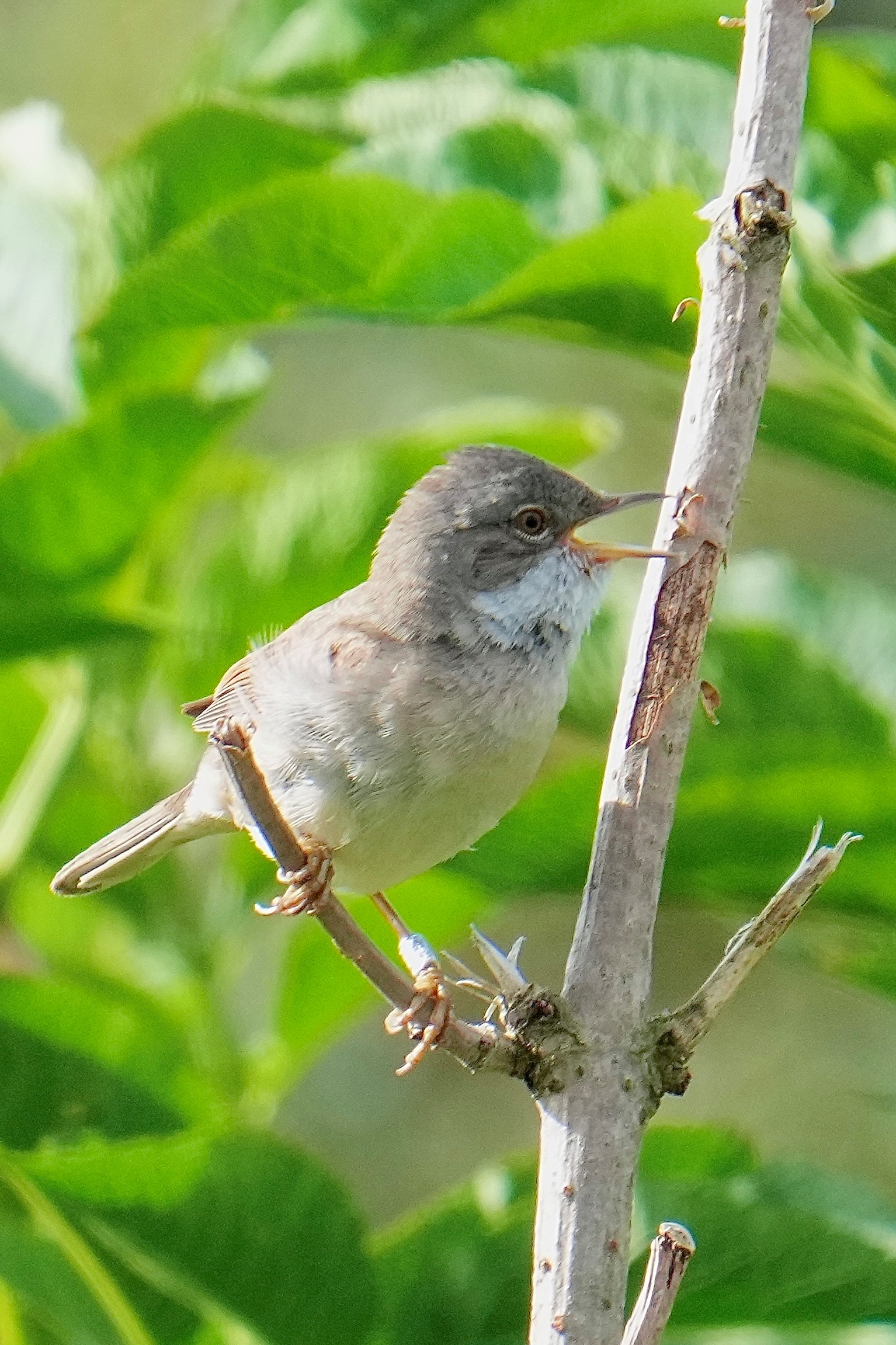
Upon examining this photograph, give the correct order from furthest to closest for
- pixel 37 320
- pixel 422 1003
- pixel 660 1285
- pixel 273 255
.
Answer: pixel 37 320 → pixel 273 255 → pixel 422 1003 → pixel 660 1285

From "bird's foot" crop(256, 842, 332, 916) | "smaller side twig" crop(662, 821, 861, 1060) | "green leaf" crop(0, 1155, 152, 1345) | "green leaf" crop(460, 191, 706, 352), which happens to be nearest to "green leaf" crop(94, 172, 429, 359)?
"green leaf" crop(460, 191, 706, 352)

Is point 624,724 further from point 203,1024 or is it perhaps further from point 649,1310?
point 203,1024

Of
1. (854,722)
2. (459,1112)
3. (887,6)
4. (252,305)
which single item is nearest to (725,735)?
(854,722)

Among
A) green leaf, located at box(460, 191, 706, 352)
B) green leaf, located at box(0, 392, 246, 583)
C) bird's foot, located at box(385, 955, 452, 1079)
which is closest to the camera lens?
bird's foot, located at box(385, 955, 452, 1079)

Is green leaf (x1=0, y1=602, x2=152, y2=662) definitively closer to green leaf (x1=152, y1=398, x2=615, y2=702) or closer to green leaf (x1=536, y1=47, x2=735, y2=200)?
green leaf (x1=152, y1=398, x2=615, y2=702)

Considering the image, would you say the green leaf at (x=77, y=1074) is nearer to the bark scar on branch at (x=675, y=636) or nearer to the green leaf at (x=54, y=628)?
the green leaf at (x=54, y=628)

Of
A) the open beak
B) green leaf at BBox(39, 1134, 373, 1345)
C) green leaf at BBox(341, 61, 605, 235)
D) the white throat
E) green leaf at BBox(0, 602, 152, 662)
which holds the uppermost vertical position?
green leaf at BBox(341, 61, 605, 235)

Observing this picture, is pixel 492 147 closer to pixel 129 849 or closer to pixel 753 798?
pixel 753 798

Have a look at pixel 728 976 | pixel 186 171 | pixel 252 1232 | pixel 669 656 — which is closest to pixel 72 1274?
pixel 252 1232
